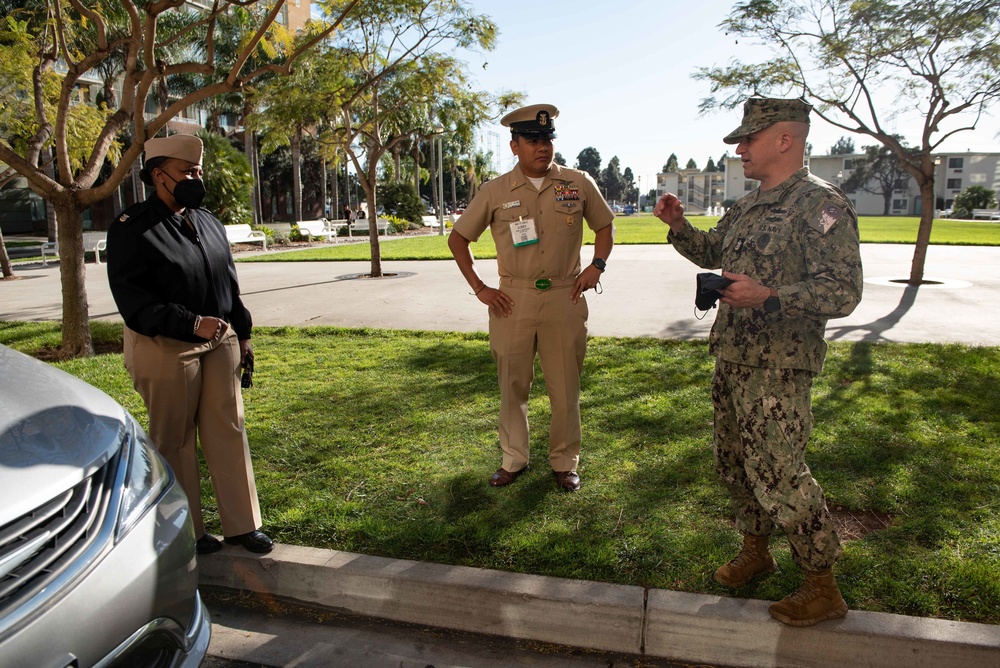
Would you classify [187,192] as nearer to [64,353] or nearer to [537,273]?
[537,273]

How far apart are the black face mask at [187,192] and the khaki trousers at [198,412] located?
0.60 m

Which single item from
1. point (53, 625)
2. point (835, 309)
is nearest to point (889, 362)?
point (835, 309)

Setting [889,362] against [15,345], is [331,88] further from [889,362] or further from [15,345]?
[889,362]

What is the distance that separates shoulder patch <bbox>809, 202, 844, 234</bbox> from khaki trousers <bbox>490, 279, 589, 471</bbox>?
158cm

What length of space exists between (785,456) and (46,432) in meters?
2.51

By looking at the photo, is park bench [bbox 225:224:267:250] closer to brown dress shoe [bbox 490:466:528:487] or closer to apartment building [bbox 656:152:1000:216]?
brown dress shoe [bbox 490:466:528:487]

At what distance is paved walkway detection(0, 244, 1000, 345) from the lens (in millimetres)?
8844

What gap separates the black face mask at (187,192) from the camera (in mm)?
3195

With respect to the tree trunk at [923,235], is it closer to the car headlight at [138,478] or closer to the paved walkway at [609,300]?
the paved walkway at [609,300]

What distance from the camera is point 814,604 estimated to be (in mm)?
2805

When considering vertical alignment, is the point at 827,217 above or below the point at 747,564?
above

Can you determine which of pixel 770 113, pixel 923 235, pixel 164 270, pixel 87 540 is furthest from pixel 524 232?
pixel 923 235

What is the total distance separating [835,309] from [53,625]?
8.34 ft

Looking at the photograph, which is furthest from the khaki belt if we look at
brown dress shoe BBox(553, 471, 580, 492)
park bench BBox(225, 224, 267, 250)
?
park bench BBox(225, 224, 267, 250)
